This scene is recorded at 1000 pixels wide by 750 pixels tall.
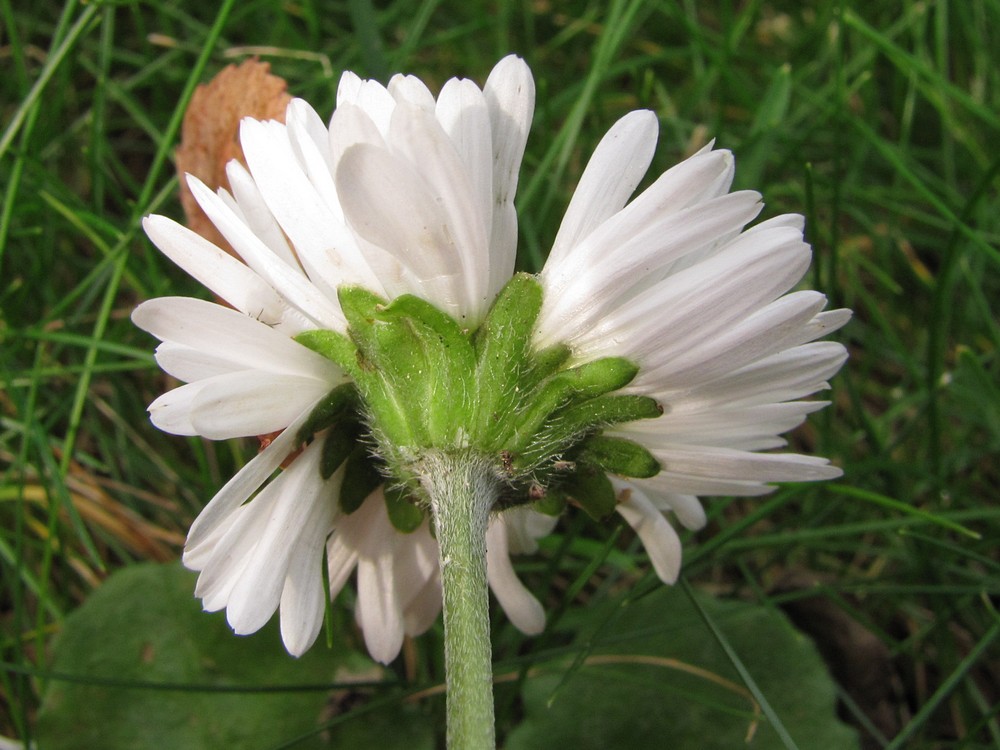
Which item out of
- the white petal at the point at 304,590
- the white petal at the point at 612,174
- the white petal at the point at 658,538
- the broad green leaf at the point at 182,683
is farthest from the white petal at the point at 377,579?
the white petal at the point at 612,174

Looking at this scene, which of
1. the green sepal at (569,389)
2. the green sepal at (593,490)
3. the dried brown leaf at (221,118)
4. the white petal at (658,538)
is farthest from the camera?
the dried brown leaf at (221,118)

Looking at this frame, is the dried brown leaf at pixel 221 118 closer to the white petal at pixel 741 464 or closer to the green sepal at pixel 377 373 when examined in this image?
the green sepal at pixel 377 373

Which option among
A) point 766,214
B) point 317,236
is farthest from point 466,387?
point 766,214

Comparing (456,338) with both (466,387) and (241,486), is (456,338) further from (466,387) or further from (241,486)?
(241,486)

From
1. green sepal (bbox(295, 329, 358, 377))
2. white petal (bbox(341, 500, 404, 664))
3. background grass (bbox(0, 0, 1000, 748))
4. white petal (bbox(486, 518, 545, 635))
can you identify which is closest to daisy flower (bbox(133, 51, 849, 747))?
green sepal (bbox(295, 329, 358, 377))

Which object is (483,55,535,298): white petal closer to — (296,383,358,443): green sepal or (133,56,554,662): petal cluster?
(133,56,554,662): petal cluster

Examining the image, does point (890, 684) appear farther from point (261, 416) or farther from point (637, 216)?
point (261, 416)

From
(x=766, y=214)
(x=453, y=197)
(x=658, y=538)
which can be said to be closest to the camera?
(x=453, y=197)
